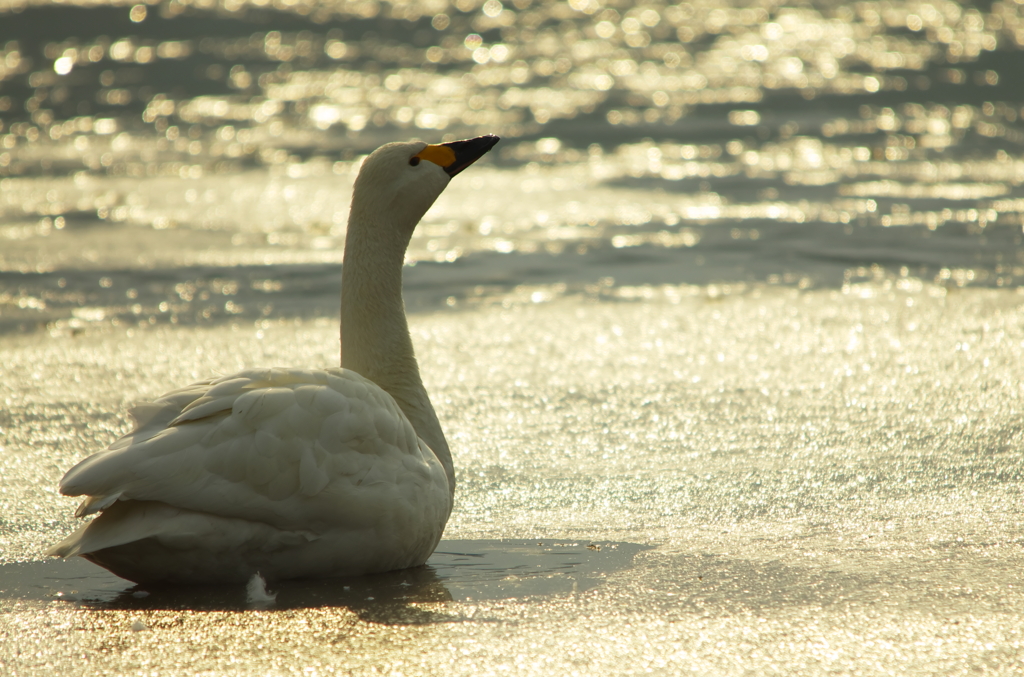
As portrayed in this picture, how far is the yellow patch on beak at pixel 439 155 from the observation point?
13.5ft

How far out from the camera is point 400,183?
4.01 m

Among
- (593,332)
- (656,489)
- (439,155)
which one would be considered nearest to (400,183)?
(439,155)

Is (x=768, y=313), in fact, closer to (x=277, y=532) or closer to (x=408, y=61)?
(x=277, y=532)

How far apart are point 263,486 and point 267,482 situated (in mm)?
15

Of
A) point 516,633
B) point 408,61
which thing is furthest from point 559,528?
point 408,61

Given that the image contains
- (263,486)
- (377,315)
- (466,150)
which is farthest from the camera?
(466,150)

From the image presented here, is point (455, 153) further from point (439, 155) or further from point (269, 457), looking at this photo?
point (269, 457)

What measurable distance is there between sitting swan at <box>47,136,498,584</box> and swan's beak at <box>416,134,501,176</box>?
94cm

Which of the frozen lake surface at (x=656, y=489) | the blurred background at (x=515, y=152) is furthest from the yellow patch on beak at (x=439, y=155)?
the blurred background at (x=515, y=152)

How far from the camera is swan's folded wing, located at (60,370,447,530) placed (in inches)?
124

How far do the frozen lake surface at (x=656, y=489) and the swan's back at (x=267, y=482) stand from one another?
17cm

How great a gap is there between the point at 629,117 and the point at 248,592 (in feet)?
30.2

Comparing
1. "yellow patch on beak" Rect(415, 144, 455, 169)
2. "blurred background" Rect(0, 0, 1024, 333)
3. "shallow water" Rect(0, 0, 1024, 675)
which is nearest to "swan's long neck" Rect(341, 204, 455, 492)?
"yellow patch on beak" Rect(415, 144, 455, 169)

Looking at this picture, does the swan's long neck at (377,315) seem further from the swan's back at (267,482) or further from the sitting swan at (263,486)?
the swan's back at (267,482)
